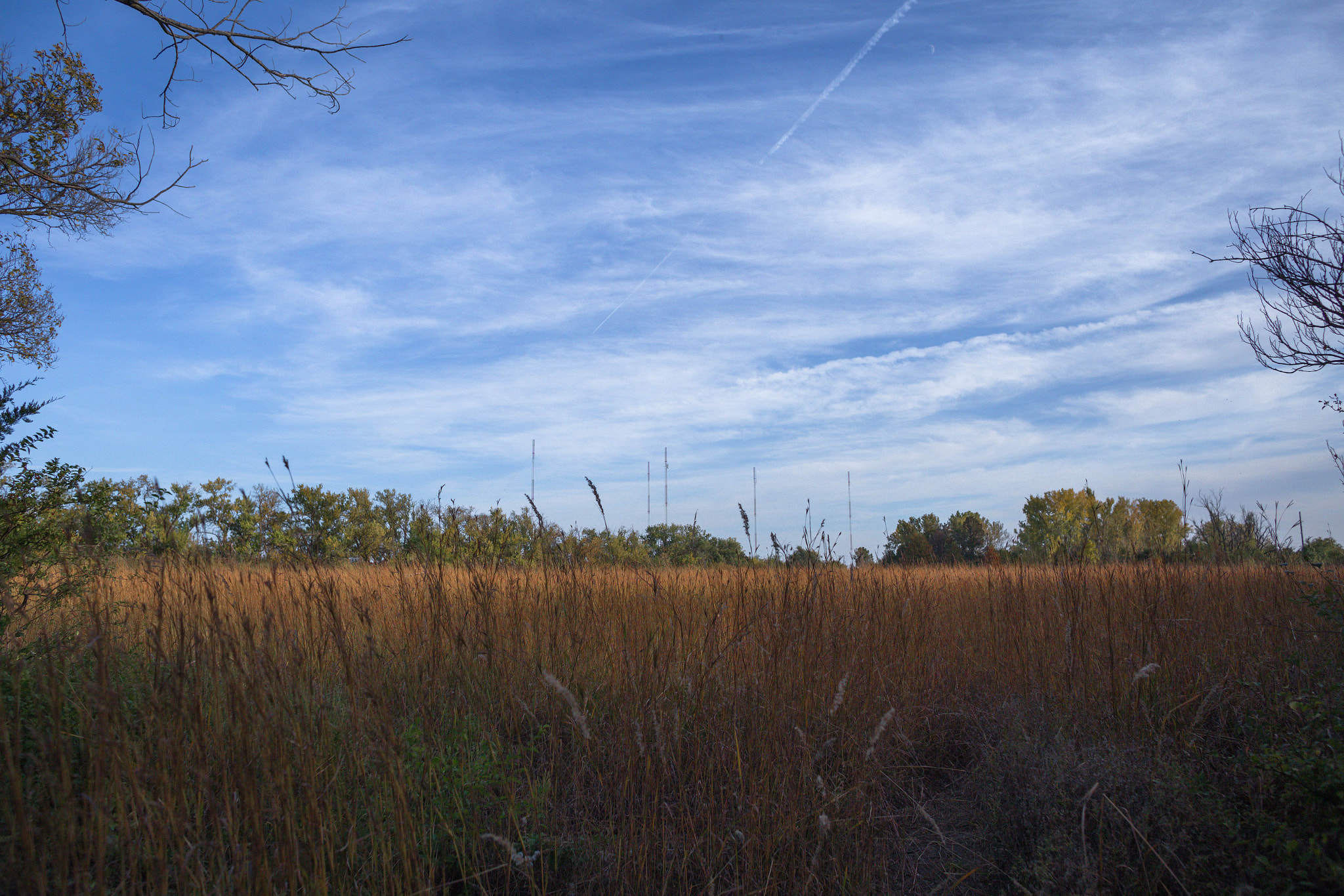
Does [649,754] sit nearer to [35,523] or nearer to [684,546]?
→ [35,523]

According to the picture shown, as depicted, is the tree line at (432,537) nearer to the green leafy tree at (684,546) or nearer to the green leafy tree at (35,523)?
the green leafy tree at (35,523)

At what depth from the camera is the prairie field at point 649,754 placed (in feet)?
6.26

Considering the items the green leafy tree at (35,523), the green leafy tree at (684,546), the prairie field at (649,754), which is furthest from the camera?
the green leafy tree at (684,546)

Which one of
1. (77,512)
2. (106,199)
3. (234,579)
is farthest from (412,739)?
(106,199)

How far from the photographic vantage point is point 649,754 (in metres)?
2.35

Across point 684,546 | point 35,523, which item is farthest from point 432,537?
point 684,546

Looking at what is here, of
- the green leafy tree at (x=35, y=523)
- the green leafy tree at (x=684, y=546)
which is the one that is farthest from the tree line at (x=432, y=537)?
the green leafy tree at (x=684, y=546)

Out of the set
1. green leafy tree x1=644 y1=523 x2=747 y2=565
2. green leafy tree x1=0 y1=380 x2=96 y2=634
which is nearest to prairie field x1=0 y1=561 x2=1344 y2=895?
green leafy tree x1=0 y1=380 x2=96 y2=634

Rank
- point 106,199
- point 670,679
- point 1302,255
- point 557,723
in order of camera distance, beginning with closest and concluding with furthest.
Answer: point 670,679
point 557,723
point 106,199
point 1302,255

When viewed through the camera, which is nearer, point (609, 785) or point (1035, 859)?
point (1035, 859)

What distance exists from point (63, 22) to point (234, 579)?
15.0 feet

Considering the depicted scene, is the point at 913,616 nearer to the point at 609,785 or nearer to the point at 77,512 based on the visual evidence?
the point at 609,785

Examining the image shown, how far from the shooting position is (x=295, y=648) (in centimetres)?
252

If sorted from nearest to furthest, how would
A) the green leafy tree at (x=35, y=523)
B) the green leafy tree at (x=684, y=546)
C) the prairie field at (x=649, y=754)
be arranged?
the prairie field at (x=649, y=754), the green leafy tree at (x=35, y=523), the green leafy tree at (x=684, y=546)
